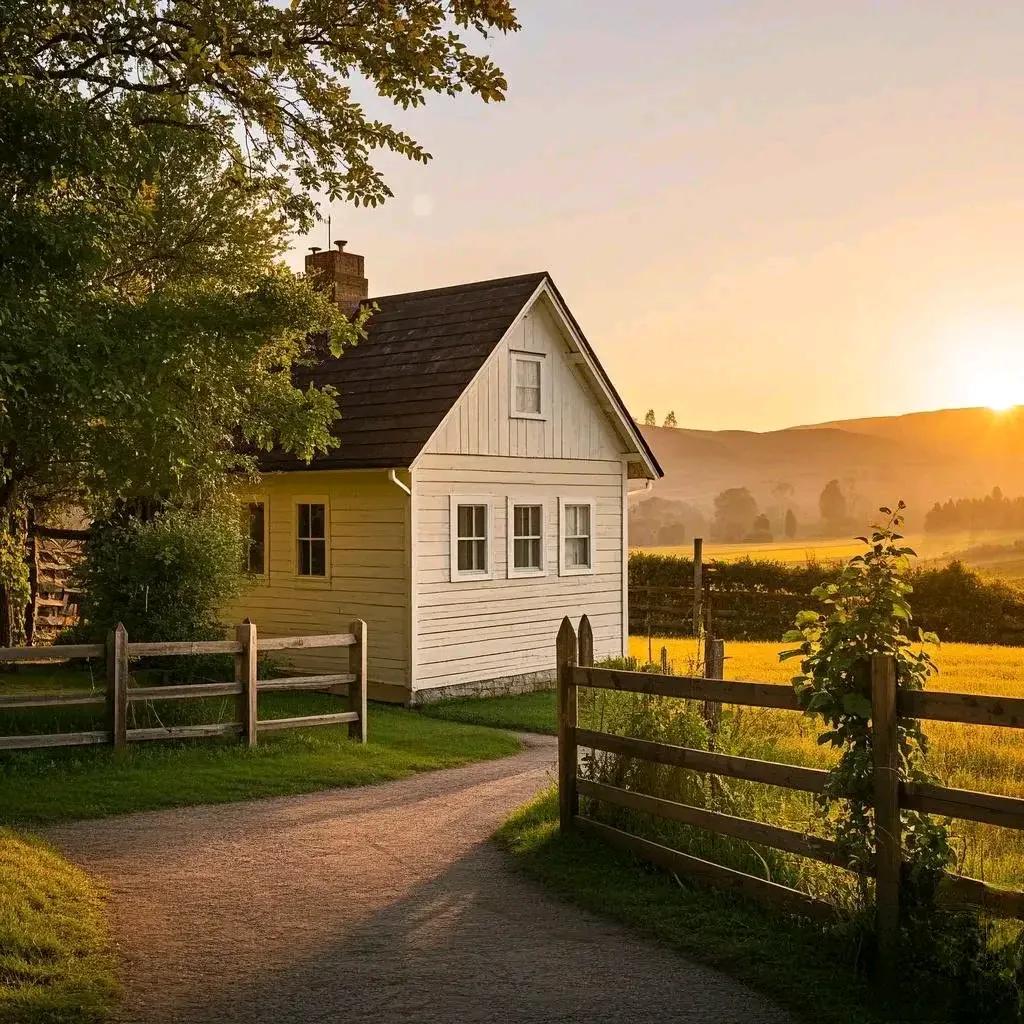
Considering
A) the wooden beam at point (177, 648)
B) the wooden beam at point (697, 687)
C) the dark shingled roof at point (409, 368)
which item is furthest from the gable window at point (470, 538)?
the wooden beam at point (697, 687)

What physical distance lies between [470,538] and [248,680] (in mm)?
7475

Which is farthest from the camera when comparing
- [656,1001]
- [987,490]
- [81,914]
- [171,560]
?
[987,490]

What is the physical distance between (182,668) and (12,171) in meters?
9.42

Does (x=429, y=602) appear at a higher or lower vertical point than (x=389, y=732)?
higher

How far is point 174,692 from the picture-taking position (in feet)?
46.0

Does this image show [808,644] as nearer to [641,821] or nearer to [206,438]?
[641,821]

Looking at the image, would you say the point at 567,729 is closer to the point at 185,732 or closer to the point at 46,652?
the point at 185,732

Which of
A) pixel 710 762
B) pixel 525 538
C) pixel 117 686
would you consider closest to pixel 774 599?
pixel 525 538

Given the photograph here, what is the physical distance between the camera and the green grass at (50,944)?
6.37 meters

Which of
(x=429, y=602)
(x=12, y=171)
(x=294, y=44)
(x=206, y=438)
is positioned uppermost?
(x=294, y=44)

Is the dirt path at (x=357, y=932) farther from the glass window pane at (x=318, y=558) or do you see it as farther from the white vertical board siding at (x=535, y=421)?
the white vertical board siding at (x=535, y=421)

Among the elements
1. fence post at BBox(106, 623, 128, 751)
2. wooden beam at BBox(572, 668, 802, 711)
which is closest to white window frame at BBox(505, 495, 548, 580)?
fence post at BBox(106, 623, 128, 751)

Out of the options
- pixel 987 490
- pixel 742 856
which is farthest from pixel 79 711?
pixel 987 490

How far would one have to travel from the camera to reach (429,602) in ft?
66.5
